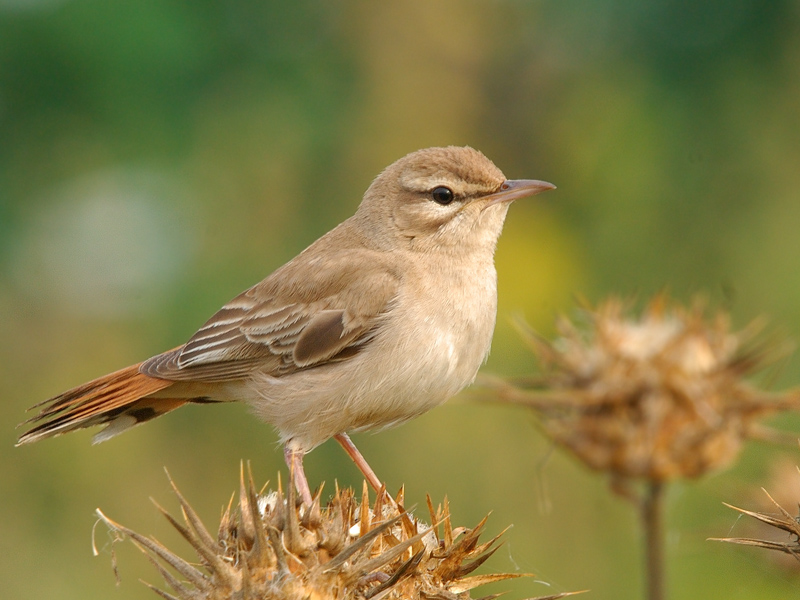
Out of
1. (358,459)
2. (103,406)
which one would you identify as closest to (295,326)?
(358,459)

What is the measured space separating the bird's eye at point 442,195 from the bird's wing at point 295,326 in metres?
0.43

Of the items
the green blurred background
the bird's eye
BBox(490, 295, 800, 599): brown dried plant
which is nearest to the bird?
the bird's eye

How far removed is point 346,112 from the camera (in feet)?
30.3

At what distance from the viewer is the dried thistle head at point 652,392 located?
500 cm

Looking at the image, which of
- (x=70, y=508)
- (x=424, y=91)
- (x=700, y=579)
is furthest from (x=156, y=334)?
(x=700, y=579)

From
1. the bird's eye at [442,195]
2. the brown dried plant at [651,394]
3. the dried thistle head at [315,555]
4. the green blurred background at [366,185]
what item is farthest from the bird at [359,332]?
the green blurred background at [366,185]

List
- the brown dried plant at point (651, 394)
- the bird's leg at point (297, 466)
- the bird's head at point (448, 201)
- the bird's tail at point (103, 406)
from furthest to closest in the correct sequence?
the brown dried plant at point (651, 394) → the bird's head at point (448, 201) → the bird's tail at point (103, 406) → the bird's leg at point (297, 466)

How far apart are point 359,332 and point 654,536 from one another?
1.60m

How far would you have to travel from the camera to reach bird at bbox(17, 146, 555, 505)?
4172mm

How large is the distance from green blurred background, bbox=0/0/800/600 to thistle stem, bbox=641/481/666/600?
1.83 metres

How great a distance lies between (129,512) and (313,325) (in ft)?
13.8

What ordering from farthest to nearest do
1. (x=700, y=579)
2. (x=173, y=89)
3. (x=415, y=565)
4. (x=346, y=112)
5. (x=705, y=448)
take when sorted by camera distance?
(x=346, y=112), (x=173, y=89), (x=700, y=579), (x=705, y=448), (x=415, y=565)

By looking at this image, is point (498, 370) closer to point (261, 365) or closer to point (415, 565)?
point (261, 365)

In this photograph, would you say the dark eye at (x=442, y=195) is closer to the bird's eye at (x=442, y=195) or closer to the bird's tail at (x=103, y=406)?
the bird's eye at (x=442, y=195)
